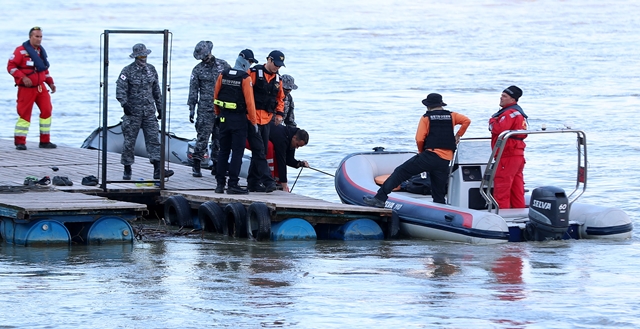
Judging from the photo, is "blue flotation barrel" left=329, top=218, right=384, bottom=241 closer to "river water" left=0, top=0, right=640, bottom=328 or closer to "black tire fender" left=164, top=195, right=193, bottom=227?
"river water" left=0, top=0, right=640, bottom=328

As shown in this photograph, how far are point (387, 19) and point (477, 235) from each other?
1656 inches

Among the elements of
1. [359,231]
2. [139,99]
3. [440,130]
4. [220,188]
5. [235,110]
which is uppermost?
[139,99]

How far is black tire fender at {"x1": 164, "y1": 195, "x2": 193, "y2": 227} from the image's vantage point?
10.2 metres

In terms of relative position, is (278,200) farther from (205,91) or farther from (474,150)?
(474,150)

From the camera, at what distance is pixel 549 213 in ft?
30.3

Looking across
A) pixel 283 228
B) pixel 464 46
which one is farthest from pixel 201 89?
pixel 464 46

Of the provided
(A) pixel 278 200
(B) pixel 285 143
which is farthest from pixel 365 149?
(A) pixel 278 200

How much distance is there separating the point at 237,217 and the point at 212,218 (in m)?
0.37

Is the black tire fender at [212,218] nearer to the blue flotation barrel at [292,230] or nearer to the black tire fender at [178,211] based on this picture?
the black tire fender at [178,211]

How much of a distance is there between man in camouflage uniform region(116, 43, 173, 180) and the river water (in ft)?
5.42

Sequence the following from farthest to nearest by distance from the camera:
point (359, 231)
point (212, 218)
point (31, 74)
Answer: point (31, 74) → point (212, 218) → point (359, 231)

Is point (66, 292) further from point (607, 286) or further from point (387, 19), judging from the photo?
point (387, 19)

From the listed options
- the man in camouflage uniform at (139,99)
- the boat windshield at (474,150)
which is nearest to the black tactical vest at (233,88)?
the man in camouflage uniform at (139,99)

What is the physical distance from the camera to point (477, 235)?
927cm
